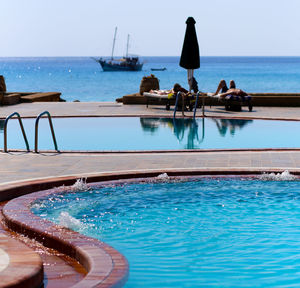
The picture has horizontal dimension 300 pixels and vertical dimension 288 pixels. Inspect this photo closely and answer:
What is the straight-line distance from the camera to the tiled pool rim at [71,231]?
5883 mm

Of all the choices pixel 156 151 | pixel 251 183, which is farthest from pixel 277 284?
pixel 156 151

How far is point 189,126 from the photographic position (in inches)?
725

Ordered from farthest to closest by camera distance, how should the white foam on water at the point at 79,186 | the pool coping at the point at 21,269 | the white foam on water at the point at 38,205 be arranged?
the white foam on water at the point at 79,186 → the white foam on water at the point at 38,205 → the pool coping at the point at 21,269

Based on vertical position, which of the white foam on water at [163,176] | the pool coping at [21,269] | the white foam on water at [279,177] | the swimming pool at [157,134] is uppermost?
the pool coping at [21,269]

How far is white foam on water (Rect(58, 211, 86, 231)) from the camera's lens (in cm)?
812

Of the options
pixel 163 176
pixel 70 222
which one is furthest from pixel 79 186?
pixel 70 222

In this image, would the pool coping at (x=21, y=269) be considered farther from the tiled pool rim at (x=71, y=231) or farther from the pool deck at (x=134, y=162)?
the pool deck at (x=134, y=162)

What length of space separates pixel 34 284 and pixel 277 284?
8.20 ft

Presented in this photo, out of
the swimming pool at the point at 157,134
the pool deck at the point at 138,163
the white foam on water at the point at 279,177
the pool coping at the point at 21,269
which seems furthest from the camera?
the swimming pool at the point at 157,134

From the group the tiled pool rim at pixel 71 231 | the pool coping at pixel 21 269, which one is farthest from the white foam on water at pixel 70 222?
the pool coping at pixel 21 269

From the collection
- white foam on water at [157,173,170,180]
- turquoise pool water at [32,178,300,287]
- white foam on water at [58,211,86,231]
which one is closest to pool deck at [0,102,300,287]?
white foam on water at [157,173,170,180]
